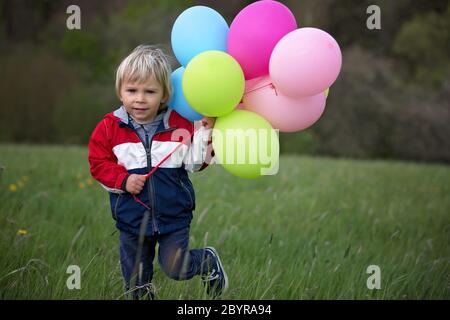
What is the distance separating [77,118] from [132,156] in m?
10.2

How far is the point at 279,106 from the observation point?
1.96 meters

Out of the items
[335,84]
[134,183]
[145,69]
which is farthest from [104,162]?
[335,84]

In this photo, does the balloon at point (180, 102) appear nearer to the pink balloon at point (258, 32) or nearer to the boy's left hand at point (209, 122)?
the boy's left hand at point (209, 122)

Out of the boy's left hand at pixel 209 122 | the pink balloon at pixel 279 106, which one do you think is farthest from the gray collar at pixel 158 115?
the pink balloon at pixel 279 106

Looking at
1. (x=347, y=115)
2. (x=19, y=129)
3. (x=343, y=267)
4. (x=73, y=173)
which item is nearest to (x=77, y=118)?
(x=19, y=129)

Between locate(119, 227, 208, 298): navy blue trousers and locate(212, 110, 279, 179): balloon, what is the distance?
42 centimetres

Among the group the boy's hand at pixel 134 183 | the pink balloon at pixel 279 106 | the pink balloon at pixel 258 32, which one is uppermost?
the pink balloon at pixel 258 32

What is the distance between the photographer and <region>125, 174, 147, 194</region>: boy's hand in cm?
199

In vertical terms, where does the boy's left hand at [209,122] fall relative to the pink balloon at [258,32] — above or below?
below

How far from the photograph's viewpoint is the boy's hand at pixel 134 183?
199 centimetres

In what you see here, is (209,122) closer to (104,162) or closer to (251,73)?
(251,73)

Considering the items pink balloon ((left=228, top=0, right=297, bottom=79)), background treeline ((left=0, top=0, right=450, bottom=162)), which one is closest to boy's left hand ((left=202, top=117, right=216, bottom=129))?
pink balloon ((left=228, top=0, right=297, bottom=79))

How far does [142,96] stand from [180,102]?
0.16 m

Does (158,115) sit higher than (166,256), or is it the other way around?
(158,115)
